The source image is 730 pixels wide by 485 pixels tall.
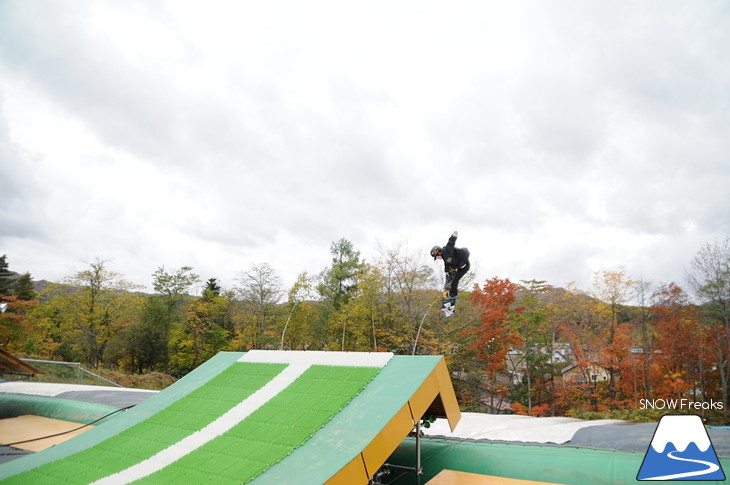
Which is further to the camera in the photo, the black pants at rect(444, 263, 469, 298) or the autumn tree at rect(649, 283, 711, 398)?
the autumn tree at rect(649, 283, 711, 398)

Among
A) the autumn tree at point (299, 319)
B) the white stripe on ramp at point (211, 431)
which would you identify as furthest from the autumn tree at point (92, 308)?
A: the white stripe on ramp at point (211, 431)

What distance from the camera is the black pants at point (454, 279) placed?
262 inches

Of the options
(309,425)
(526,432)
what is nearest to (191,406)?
(309,425)

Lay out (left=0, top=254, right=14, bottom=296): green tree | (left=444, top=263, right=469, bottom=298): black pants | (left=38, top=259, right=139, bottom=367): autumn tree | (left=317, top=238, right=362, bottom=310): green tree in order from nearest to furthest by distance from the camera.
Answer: (left=444, top=263, right=469, bottom=298): black pants
(left=38, top=259, right=139, bottom=367): autumn tree
(left=317, top=238, right=362, bottom=310): green tree
(left=0, top=254, right=14, bottom=296): green tree

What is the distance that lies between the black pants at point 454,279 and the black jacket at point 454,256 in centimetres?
4

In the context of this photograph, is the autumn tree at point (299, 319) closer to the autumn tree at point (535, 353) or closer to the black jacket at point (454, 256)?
the autumn tree at point (535, 353)

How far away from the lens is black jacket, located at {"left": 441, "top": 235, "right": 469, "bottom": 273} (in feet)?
21.3

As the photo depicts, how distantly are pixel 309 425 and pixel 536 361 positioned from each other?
17.8m

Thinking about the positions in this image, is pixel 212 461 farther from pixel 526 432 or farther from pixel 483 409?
pixel 483 409

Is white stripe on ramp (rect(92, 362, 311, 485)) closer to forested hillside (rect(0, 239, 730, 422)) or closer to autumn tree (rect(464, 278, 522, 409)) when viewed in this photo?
forested hillside (rect(0, 239, 730, 422))

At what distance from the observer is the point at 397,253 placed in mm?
20234

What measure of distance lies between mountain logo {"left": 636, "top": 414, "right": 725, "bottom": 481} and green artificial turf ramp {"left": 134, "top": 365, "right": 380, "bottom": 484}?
2.57 meters

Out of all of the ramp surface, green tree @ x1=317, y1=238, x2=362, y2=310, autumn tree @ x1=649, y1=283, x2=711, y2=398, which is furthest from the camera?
green tree @ x1=317, y1=238, x2=362, y2=310

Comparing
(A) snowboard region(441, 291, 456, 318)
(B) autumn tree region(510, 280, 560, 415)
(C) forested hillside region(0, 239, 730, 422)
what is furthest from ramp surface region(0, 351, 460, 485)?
(B) autumn tree region(510, 280, 560, 415)
